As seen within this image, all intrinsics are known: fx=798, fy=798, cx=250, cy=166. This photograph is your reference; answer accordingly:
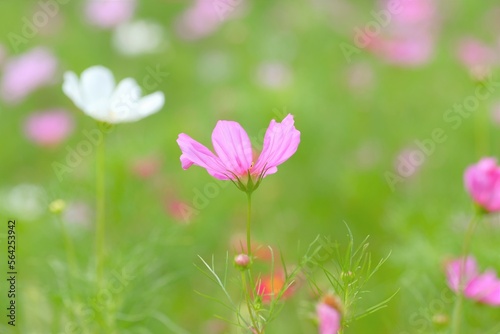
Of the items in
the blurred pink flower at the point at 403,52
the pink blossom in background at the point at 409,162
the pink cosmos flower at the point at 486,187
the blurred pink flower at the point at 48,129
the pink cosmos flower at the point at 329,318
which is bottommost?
the blurred pink flower at the point at 48,129

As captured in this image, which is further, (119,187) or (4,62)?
(4,62)

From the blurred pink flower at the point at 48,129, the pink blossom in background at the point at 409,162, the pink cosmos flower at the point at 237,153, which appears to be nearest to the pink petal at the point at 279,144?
the pink cosmos flower at the point at 237,153

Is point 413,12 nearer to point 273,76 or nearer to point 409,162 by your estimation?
point 273,76

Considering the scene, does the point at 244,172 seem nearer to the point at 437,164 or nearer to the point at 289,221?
the point at 289,221

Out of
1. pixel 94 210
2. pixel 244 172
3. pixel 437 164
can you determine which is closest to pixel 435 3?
pixel 437 164

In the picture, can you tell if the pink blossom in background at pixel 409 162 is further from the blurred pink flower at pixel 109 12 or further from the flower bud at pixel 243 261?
the blurred pink flower at pixel 109 12

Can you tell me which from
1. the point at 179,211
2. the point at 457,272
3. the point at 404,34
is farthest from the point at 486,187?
the point at 404,34

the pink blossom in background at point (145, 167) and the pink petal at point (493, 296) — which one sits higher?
the pink petal at point (493, 296)
